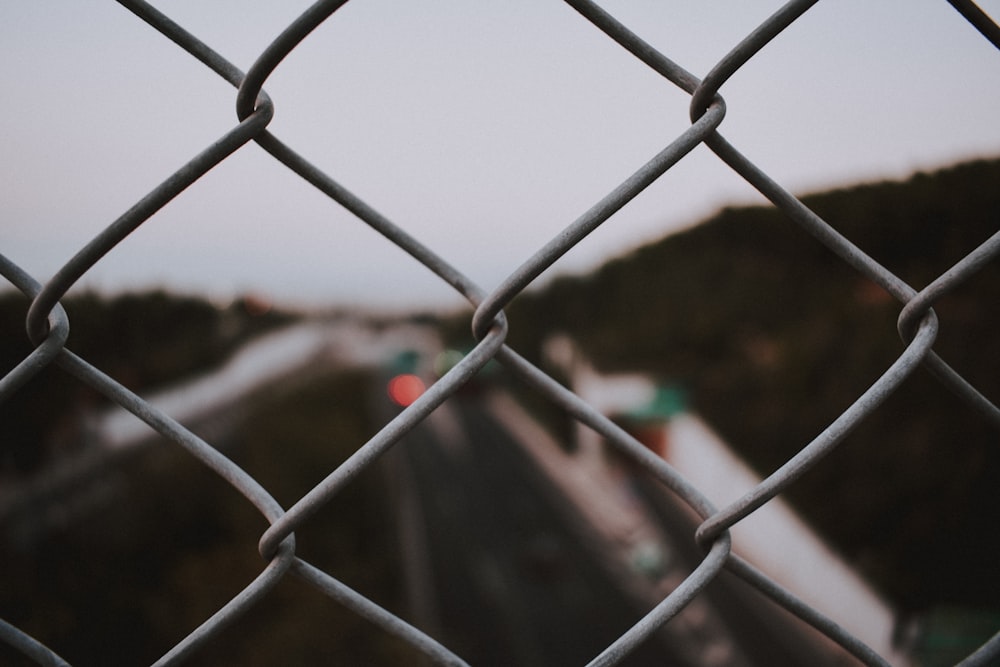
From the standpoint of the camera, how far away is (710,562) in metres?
0.54

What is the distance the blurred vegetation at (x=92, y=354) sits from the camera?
2.24 m

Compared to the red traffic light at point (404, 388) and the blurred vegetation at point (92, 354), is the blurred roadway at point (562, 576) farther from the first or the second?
the red traffic light at point (404, 388)

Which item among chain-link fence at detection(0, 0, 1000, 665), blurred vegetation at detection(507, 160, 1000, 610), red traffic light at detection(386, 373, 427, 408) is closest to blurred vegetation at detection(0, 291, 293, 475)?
chain-link fence at detection(0, 0, 1000, 665)

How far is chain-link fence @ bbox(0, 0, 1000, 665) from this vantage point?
17.4 inches

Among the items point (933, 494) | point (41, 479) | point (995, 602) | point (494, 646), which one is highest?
point (933, 494)

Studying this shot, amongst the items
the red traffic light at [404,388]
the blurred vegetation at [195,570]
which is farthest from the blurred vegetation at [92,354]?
the red traffic light at [404,388]

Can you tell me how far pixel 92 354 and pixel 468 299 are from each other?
3220mm

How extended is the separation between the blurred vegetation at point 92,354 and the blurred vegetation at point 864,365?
226 cm

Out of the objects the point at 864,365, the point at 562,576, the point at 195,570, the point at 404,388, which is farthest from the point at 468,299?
the point at 404,388

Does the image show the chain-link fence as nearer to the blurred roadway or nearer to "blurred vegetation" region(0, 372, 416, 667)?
"blurred vegetation" region(0, 372, 416, 667)

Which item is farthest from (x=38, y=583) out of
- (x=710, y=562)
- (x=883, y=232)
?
(x=883, y=232)

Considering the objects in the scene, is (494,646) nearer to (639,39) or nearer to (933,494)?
(933,494)

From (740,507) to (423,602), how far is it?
9.56 m

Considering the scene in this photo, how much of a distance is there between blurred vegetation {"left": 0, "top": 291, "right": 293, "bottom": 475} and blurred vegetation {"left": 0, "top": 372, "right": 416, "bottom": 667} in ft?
2.73
